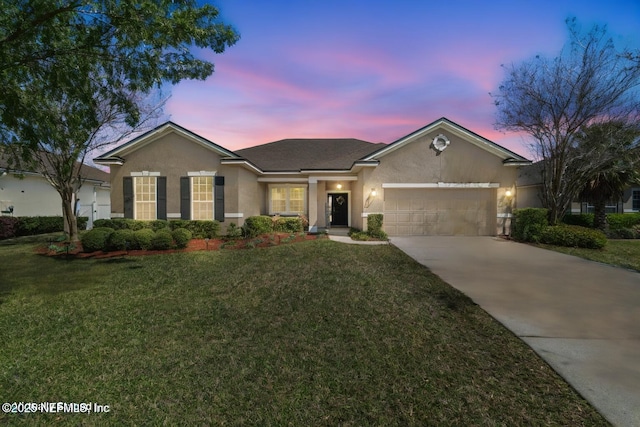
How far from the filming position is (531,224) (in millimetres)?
13000

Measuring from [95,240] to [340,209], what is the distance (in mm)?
11780

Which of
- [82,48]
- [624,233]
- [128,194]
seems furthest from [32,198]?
[624,233]

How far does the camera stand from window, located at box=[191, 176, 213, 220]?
13.8m

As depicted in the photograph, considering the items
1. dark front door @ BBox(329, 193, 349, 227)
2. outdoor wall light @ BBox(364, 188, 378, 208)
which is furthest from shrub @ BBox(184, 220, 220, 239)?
outdoor wall light @ BBox(364, 188, 378, 208)

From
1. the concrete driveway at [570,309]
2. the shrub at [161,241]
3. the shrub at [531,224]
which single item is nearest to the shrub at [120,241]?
the shrub at [161,241]

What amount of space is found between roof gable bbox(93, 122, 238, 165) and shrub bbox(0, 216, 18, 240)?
5.83 m

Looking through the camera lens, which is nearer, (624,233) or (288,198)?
(624,233)

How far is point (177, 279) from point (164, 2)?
577cm

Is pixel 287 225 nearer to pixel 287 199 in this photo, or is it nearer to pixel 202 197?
pixel 287 199

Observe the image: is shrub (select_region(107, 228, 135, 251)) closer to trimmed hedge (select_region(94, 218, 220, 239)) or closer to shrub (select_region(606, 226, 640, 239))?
trimmed hedge (select_region(94, 218, 220, 239))

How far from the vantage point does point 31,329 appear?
175 inches

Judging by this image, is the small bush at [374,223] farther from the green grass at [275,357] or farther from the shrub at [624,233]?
the shrub at [624,233]

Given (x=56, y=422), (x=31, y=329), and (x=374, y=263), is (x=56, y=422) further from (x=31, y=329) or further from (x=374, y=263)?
(x=374, y=263)

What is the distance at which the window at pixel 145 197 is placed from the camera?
45.4 feet
